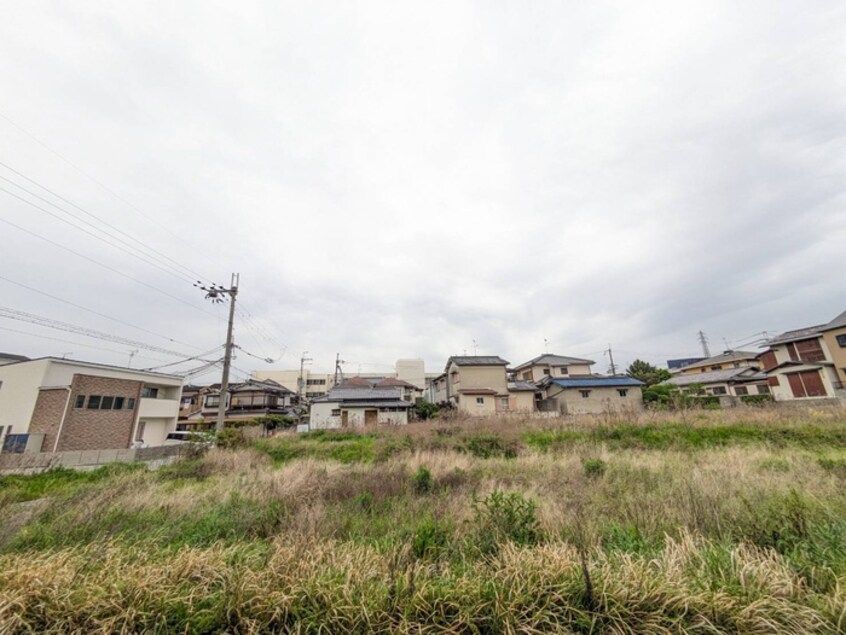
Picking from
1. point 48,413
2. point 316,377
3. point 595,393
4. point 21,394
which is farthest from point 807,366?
point 316,377

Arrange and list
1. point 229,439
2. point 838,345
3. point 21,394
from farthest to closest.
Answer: point 838,345 < point 21,394 < point 229,439

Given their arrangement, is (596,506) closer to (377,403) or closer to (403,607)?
(403,607)

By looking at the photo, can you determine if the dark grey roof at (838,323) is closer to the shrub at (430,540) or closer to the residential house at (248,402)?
the shrub at (430,540)

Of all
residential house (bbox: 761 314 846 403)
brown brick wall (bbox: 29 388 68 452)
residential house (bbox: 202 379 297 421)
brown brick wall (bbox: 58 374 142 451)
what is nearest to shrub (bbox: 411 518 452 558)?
brown brick wall (bbox: 58 374 142 451)

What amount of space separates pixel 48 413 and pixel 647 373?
50.3 meters

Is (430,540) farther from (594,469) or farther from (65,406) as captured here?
(65,406)

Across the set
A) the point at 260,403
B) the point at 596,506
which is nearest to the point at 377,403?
the point at 260,403

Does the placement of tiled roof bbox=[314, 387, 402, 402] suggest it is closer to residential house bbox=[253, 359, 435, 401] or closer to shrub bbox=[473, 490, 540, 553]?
residential house bbox=[253, 359, 435, 401]

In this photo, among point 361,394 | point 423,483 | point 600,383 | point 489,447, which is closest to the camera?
point 423,483

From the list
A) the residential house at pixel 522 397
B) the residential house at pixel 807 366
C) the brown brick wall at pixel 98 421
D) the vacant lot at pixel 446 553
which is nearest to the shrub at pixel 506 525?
the vacant lot at pixel 446 553

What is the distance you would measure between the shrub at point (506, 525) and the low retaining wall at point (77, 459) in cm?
1386

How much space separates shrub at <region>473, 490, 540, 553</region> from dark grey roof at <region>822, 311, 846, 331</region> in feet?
121

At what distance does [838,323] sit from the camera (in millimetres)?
25625

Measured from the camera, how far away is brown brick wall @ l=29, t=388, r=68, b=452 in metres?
17.4
